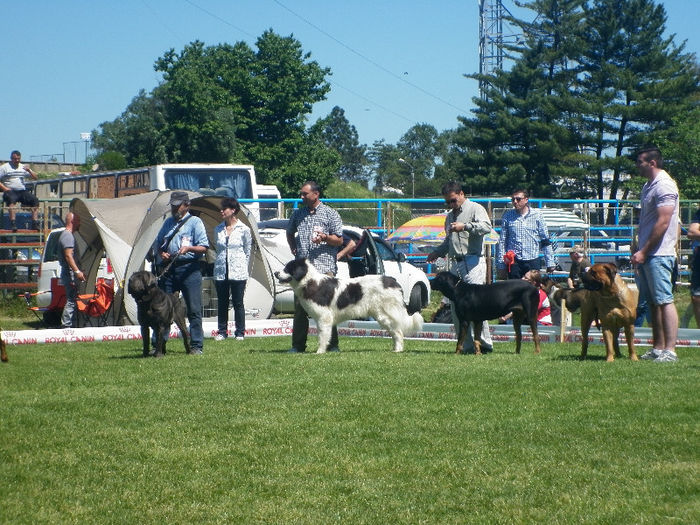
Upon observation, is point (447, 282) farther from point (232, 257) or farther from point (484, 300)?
point (232, 257)

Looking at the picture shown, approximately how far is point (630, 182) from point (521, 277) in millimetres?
44814

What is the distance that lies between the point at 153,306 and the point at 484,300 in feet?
12.0

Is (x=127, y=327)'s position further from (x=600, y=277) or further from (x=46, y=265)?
(x=600, y=277)

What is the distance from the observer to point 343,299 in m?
10.9

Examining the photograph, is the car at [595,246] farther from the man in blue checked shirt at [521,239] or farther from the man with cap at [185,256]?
the man with cap at [185,256]

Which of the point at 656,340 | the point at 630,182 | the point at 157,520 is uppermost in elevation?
the point at 630,182

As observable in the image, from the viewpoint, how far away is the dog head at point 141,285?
1052 cm

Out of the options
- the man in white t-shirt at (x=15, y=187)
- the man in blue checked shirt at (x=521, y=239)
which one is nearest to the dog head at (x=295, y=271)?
the man in blue checked shirt at (x=521, y=239)

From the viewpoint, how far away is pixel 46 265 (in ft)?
58.4

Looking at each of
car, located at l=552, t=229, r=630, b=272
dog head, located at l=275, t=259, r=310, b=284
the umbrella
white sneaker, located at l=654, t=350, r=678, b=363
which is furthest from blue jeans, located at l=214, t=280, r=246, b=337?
car, located at l=552, t=229, r=630, b=272

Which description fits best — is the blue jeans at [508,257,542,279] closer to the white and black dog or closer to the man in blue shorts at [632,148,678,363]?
the white and black dog

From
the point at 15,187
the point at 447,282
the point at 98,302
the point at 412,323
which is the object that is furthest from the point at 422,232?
the point at 447,282

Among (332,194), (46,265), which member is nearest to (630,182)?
(332,194)

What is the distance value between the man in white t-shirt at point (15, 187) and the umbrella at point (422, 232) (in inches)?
301
